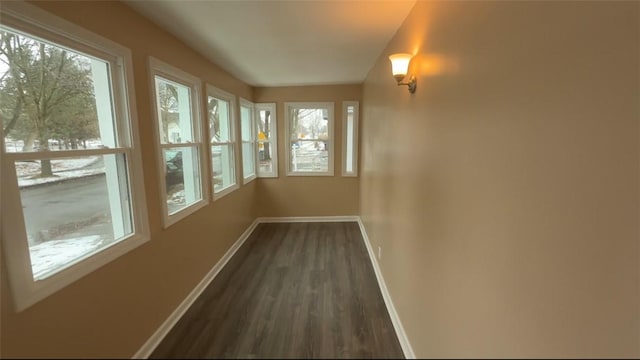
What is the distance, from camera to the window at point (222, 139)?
9.39 ft

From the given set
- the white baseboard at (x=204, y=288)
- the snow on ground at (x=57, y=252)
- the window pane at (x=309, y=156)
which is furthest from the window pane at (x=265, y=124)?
the snow on ground at (x=57, y=252)

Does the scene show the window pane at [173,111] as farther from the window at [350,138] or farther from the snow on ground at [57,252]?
the window at [350,138]

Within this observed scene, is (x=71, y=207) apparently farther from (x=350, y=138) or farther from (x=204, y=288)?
(x=350, y=138)

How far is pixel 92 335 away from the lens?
131 cm

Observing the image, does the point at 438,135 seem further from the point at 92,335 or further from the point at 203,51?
the point at 203,51

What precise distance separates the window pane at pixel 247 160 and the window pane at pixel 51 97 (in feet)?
7.77

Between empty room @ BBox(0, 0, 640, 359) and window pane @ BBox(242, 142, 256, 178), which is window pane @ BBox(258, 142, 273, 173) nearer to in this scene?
window pane @ BBox(242, 142, 256, 178)

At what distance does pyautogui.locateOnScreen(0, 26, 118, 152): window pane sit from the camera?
104 cm

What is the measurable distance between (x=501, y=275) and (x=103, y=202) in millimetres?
1866

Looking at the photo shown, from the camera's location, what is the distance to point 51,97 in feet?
3.97

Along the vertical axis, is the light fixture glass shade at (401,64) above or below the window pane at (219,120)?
above

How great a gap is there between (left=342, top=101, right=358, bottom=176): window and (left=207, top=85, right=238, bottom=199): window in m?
1.70

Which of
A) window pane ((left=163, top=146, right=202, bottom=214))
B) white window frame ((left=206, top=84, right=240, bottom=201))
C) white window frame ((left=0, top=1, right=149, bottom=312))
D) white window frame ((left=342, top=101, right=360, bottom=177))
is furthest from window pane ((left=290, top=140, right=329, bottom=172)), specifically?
white window frame ((left=0, top=1, right=149, bottom=312))

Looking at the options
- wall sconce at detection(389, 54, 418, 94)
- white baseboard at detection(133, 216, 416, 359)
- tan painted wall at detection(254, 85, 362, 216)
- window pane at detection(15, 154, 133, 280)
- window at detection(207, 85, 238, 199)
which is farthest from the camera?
tan painted wall at detection(254, 85, 362, 216)
